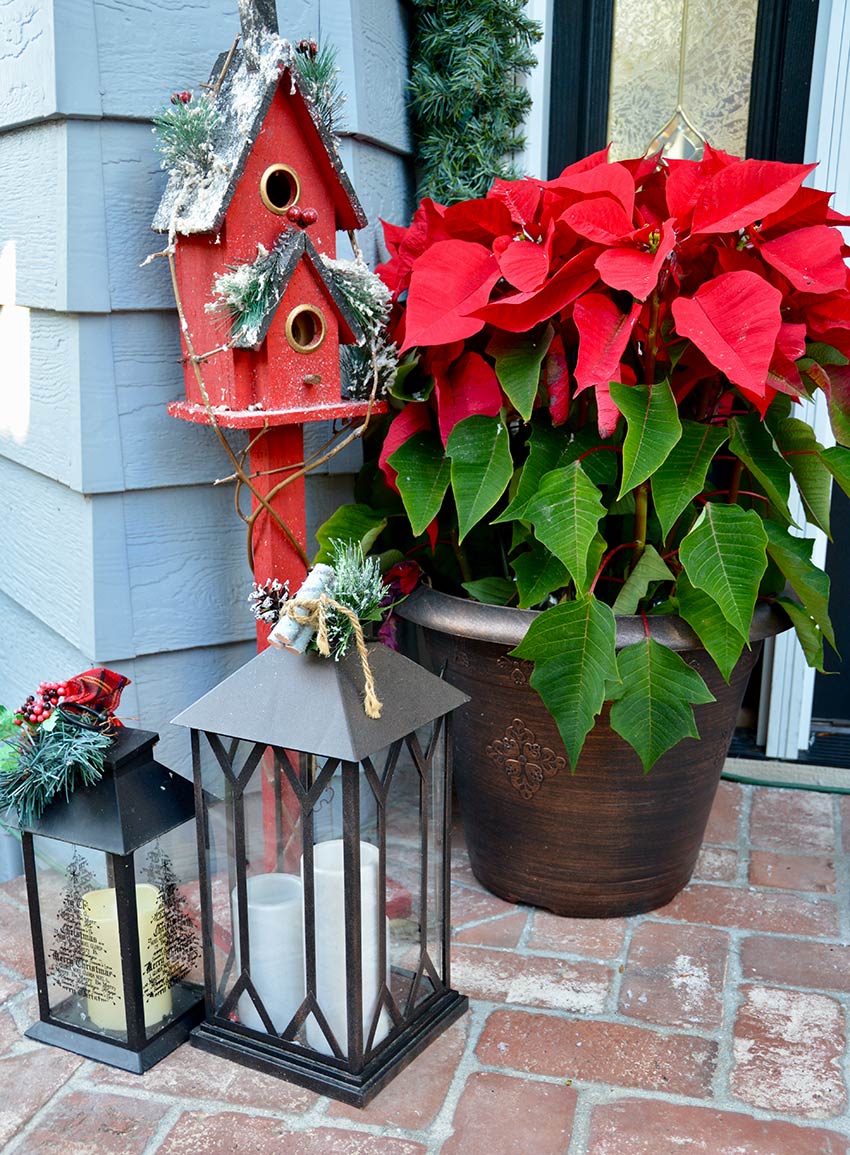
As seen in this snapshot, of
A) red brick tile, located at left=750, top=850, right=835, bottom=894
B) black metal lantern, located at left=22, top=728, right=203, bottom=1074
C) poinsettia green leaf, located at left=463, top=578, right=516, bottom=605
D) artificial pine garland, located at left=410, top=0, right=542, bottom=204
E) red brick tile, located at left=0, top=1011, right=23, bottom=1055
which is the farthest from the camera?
artificial pine garland, located at left=410, top=0, right=542, bottom=204

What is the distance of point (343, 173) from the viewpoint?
4.78 ft

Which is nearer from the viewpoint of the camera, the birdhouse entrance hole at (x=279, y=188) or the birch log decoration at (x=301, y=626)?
the birch log decoration at (x=301, y=626)

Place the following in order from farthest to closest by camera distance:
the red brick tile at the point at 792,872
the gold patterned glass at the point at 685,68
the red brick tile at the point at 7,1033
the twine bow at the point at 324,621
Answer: the gold patterned glass at the point at 685,68 → the red brick tile at the point at 792,872 → the red brick tile at the point at 7,1033 → the twine bow at the point at 324,621

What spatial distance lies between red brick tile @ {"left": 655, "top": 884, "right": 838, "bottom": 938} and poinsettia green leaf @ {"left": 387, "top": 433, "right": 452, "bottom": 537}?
728mm

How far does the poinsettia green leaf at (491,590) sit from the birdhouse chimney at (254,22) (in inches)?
29.6

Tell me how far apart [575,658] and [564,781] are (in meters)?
0.26

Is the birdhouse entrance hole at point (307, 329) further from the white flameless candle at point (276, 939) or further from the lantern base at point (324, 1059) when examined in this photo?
the lantern base at point (324, 1059)

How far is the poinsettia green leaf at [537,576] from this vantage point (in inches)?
55.7

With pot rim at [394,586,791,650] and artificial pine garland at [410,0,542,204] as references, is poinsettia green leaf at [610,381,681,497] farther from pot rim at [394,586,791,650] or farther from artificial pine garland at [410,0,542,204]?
artificial pine garland at [410,0,542,204]

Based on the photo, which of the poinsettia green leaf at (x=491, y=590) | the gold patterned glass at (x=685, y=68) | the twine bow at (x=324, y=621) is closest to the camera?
the twine bow at (x=324, y=621)

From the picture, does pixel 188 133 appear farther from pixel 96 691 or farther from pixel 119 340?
pixel 96 691

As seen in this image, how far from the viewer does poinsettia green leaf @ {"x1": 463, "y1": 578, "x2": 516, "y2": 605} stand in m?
1.51

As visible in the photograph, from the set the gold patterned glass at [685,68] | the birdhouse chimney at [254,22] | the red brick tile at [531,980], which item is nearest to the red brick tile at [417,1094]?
the red brick tile at [531,980]

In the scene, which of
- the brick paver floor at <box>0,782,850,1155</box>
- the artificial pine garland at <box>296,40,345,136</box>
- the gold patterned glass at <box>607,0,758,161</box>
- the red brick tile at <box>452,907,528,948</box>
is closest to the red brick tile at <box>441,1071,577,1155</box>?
the brick paver floor at <box>0,782,850,1155</box>
